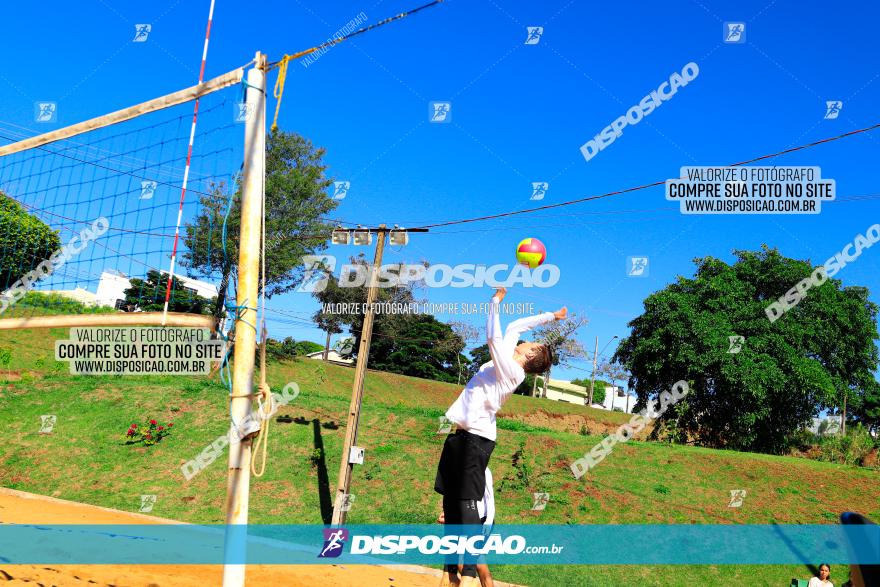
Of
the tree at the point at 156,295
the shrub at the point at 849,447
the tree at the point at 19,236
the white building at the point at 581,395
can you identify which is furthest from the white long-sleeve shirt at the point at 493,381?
the white building at the point at 581,395

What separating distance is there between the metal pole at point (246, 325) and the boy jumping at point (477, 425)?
1854 millimetres

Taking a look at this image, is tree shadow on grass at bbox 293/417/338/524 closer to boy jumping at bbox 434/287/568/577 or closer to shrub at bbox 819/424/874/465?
boy jumping at bbox 434/287/568/577

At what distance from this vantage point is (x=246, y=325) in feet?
20.1

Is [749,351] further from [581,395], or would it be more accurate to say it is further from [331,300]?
[581,395]

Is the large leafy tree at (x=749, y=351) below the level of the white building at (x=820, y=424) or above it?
above

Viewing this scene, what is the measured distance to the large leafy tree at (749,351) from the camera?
26.0 meters

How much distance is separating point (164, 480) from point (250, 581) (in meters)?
11.6

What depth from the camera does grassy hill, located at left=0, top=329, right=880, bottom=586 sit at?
1546cm

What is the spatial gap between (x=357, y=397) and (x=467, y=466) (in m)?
10.2

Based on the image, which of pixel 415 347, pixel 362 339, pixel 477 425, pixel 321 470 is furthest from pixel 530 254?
pixel 415 347

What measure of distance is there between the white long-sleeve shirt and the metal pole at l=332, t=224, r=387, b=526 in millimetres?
9607

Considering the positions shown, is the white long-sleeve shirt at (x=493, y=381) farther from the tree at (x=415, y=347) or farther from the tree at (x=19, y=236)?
the tree at (x=415, y=347)

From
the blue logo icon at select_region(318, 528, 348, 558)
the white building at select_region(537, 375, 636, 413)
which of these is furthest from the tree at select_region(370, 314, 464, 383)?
the blue logo icon at select_region(318, 528, 348, 558)

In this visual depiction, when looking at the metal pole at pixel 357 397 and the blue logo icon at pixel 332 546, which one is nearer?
the blue logo icon at pixel 332 546
